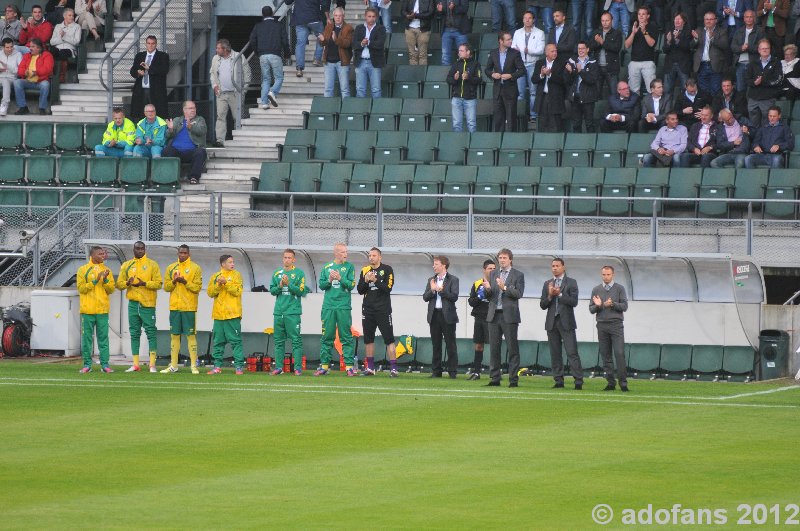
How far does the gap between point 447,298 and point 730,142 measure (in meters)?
7.61

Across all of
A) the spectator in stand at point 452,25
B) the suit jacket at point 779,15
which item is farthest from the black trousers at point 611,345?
the spectator in stand at point 452,25

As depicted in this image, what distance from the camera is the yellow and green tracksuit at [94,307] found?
74.8 feet

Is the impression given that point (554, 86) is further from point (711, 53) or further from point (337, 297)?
point (337, 297)

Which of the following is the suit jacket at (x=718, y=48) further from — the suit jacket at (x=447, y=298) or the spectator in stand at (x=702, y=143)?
the suit jacket at (x=447, y=298)

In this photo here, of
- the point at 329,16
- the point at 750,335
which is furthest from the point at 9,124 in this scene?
the point at 750,335

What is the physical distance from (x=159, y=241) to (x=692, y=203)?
9.47 meters

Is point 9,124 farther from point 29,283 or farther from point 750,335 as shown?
point 750,335

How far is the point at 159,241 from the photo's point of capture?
2594 cm

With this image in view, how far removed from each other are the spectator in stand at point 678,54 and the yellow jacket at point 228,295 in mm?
10521

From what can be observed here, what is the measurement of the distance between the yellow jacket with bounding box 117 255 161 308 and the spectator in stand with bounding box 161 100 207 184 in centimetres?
718

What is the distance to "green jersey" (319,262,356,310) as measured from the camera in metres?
22.9

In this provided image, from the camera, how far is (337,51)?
31328 mm

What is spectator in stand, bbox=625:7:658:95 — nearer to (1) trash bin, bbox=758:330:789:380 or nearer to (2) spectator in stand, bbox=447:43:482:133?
(2) spectator in stand, bbox=447:43:482:133

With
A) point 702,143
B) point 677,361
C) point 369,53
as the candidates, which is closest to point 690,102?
point 702,143
